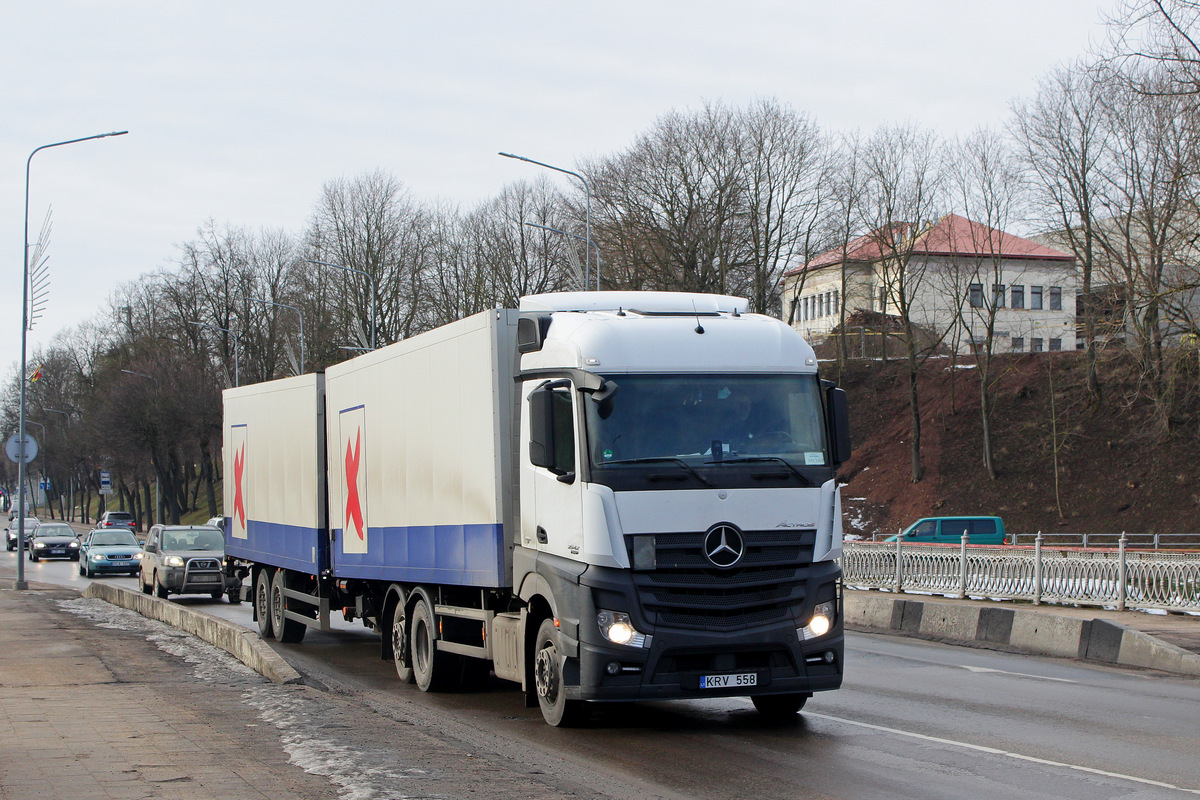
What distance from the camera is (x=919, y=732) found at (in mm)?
9570

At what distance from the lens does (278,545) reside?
1722cm

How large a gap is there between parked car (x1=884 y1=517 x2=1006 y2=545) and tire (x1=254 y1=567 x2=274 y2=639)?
23.2 m

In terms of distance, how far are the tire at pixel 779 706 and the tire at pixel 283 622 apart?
8610 millimetres

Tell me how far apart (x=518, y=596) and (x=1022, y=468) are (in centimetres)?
4518

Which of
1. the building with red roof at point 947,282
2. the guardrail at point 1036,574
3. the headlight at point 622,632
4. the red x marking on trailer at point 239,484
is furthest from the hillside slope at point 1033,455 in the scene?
the headlight at point 622,632

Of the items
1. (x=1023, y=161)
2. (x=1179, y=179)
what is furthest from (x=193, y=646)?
(x=1023, y=161)

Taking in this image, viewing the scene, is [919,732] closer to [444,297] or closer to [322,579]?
[322,579]

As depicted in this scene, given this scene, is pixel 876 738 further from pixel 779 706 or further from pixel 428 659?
Result: pixel 428 659

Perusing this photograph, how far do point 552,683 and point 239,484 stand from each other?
1145 cm

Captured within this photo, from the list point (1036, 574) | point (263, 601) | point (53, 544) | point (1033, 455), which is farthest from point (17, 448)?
point (1033, 455)

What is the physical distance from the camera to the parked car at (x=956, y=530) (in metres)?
37.4

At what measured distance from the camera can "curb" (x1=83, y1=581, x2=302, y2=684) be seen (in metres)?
12.3

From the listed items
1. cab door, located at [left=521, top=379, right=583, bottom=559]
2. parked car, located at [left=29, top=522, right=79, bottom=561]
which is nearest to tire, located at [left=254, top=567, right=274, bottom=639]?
cab door, located at [left=521, top=379, right=583, bottom=559]

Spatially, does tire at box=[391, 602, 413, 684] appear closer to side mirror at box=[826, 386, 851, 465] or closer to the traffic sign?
side mirror at box=[826, 386, 851, 465]
